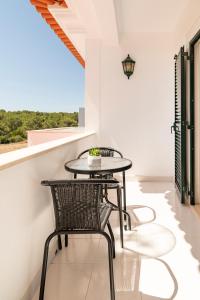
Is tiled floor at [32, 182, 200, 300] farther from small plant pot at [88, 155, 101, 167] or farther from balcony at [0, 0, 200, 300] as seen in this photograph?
small plant pot at [88, 155, 101, 167]

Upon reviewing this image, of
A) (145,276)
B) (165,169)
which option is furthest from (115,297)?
(165,169)

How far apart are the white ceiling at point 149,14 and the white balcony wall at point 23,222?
2.67 m

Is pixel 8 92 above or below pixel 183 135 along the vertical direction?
above

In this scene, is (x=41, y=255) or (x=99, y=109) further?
(x=99, y=109)

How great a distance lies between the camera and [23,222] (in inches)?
74.1

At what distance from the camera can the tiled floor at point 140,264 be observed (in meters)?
2.06

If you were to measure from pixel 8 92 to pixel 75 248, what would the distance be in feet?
67.2

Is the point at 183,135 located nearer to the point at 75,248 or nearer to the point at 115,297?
the point at 75,248

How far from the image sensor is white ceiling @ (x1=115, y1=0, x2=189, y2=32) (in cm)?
409

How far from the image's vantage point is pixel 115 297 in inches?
78.9

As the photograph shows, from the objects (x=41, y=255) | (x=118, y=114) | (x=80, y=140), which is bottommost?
(x=41, y=255)

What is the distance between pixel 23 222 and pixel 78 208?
1.15 ft

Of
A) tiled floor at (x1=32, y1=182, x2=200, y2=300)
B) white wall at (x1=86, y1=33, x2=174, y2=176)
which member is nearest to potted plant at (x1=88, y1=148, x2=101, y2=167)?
tiled floor at (x1=32, y1=182, x2=200, y2=300)

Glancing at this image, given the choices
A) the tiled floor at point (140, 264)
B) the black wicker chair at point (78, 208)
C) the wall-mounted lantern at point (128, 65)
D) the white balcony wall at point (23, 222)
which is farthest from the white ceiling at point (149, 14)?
the black wicker chair at point (78, 208)
